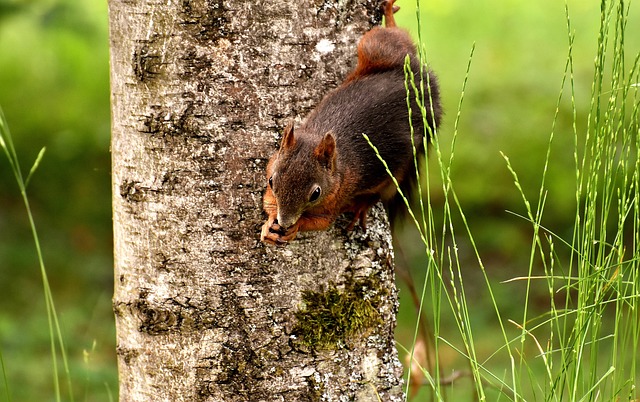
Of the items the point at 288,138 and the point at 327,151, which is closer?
the point at 288,138

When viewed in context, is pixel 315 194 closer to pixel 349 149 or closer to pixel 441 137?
pixel 349 149

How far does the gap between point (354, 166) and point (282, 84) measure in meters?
0.33

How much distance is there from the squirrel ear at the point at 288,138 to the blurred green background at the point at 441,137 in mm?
3789

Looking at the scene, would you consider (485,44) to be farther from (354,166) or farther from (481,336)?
(354,166)

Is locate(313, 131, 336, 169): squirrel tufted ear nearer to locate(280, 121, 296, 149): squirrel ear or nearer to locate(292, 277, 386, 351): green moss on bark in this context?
locate(280, 121, 296, 149): squirrel ear

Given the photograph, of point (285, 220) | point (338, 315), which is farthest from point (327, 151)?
point (338, 315)

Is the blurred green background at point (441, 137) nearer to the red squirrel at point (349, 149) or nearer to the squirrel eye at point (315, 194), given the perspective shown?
the red squirrel at point (349, 149)

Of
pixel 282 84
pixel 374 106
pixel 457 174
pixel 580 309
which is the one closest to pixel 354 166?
pixel 374 106

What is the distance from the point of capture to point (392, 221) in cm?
253

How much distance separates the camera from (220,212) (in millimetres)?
1822

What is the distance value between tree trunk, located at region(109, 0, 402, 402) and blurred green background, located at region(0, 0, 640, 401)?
363cm

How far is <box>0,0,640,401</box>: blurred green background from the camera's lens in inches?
228

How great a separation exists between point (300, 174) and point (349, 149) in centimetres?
21

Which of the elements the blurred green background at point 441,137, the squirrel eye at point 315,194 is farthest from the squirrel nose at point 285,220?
the blurred green background at point 441,137
